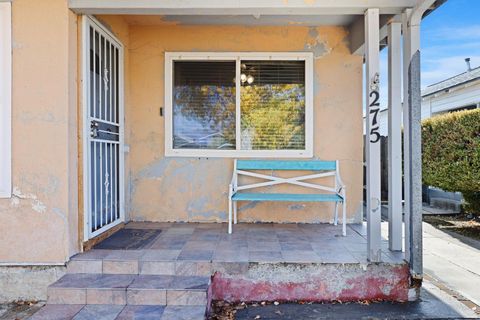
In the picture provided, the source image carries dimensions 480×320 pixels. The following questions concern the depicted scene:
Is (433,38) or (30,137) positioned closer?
(30,137)

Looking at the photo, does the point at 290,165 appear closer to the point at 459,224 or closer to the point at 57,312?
the point at 57,312

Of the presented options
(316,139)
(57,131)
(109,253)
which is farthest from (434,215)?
(57,131)

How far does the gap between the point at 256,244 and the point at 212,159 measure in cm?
153

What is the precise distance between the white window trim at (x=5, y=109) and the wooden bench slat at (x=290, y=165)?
2639 mm

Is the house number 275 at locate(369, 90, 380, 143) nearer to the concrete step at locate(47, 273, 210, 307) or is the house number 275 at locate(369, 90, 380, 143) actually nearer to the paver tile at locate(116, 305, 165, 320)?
the concrete step at locate(47, 273, 210, 307)

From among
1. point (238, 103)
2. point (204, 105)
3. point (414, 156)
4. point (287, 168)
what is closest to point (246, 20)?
point (238, 103)

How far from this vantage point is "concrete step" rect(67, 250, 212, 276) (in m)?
3.23

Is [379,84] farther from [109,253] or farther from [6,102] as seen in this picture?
[6,102]

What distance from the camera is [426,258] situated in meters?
4.29

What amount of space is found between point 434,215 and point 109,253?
630 centimetres

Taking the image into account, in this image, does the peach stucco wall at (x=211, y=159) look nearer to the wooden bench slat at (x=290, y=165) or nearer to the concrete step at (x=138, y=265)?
the wooden bench slat at (x=290, y=165)

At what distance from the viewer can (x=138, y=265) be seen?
3.24m

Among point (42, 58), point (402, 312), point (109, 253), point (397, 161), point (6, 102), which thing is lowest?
point (402, 312)

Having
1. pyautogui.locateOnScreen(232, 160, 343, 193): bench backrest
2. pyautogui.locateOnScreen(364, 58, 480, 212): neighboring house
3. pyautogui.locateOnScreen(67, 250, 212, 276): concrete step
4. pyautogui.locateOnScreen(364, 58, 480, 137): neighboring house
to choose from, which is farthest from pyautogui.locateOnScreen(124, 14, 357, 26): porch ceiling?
pyautogui.locateOnScreen(364, 58, 480, 212): neighboring house
